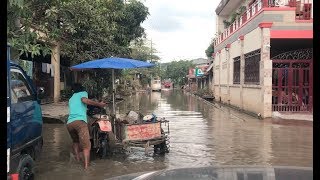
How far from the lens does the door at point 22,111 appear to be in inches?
226

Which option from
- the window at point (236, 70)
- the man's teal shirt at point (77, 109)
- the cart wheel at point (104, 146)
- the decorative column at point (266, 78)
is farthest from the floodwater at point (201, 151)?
the window at point (236, 70)

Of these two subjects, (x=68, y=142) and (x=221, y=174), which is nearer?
(x=221, y=174)

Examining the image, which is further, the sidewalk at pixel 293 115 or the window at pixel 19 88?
the sidewalk at pixel 293 115

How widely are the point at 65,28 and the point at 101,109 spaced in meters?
2.08

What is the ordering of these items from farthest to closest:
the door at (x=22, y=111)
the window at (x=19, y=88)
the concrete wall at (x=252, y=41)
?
the concrete wall at (x=252, y=41), the window at (x=19, y=88), the door at (x=22, y=111)

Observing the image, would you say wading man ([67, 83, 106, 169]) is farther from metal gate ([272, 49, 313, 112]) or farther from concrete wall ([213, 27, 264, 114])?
metal gate ([272, 49, 313, 112])

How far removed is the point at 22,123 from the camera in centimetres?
603

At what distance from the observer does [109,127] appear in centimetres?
862

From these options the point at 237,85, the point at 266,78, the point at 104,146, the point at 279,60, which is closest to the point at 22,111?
the point at 104,146

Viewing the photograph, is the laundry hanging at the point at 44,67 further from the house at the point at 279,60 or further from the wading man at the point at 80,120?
the wading man at the point at 80,120

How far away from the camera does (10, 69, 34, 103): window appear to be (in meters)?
6.08

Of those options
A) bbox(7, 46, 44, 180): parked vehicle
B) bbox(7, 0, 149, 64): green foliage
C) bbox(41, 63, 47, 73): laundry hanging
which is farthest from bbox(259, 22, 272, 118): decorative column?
bbox(7, 46, 44, 180): parked vehicle
